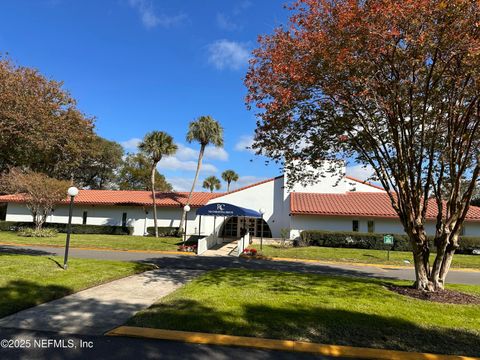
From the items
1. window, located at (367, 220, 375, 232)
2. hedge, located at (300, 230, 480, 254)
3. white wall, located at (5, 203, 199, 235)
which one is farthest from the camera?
white wall, located at (5, 203, 199, 235)

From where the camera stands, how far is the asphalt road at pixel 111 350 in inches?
190

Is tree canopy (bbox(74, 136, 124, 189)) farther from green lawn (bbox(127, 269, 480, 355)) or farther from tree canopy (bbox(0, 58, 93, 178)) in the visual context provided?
green lawn (bbox(127, 269, 480, 355))

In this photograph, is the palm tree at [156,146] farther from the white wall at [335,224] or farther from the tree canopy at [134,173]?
the tree canopy at [134,173]

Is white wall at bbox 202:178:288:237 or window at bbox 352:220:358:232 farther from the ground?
white wall at bbox 202:178:288:237

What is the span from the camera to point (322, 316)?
665 centimetres

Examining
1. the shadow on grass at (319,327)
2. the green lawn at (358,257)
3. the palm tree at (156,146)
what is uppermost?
the palm tree at (156,146)

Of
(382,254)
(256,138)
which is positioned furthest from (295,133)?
(382,254)

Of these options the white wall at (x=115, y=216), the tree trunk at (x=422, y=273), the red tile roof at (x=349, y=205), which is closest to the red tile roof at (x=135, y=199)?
the white wall at (x=115, y=216)

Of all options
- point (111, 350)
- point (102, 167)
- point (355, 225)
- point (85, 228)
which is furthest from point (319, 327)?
point (102, 167)

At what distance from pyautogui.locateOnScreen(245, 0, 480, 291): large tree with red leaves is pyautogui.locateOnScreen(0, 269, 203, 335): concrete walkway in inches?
210

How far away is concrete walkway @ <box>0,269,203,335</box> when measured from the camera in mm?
5949

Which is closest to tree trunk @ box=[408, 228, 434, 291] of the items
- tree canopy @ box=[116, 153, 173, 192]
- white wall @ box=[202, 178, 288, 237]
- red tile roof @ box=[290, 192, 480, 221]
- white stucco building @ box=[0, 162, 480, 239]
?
white stucco building @ box=[0, 162, 480, 239]

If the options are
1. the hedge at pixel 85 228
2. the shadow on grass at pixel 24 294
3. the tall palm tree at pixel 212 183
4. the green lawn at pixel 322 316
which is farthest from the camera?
the tall palm tree at pixel 212 183

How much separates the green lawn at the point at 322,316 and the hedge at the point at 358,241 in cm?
1622
